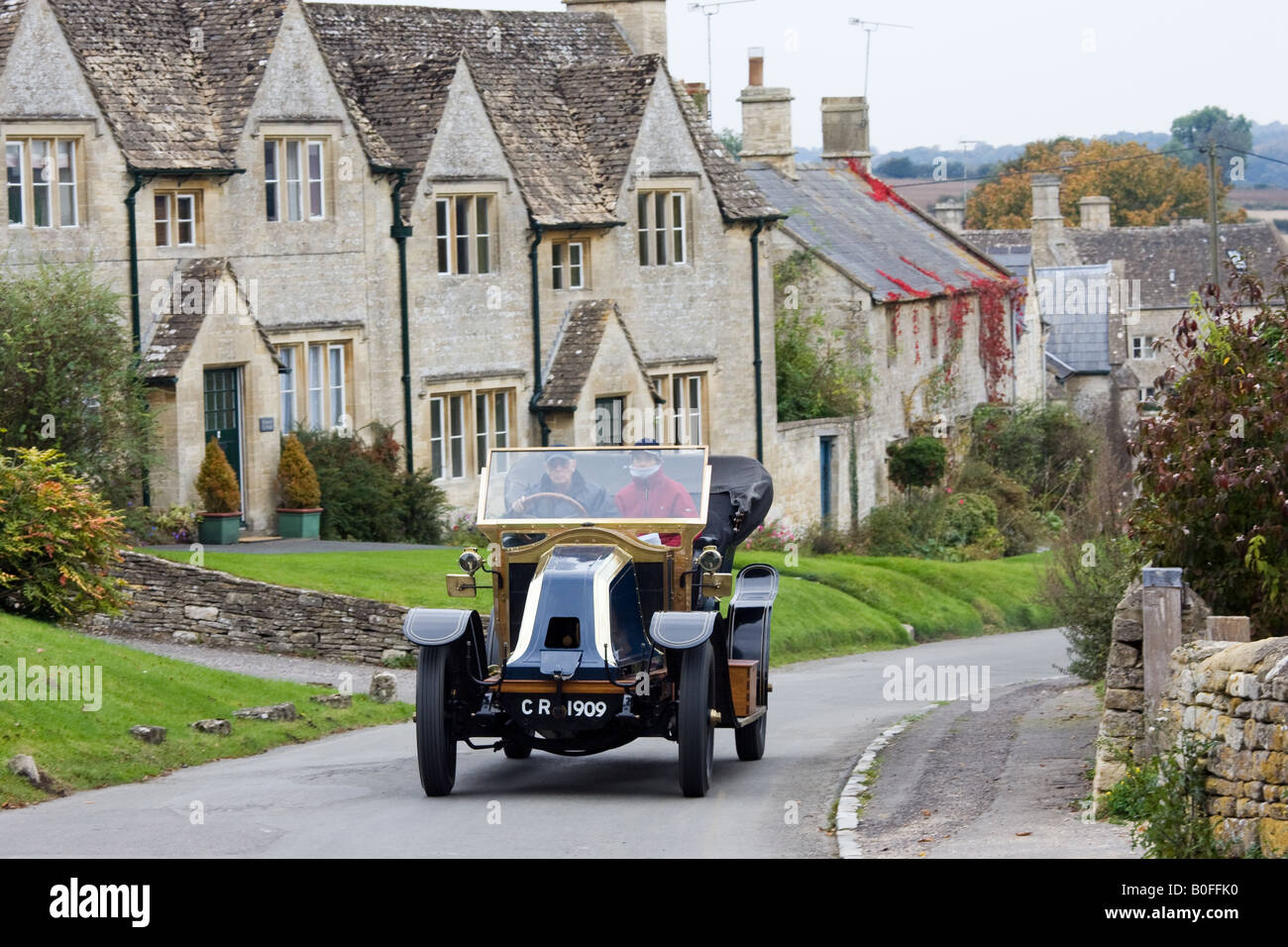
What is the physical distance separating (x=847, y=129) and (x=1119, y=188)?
183 feet

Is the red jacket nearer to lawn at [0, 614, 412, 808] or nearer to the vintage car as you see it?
the vintage car

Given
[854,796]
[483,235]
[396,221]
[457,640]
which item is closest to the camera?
[457,640]

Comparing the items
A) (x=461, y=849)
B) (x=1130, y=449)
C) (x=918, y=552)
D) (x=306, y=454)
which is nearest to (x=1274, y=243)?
(x=918, y=552)

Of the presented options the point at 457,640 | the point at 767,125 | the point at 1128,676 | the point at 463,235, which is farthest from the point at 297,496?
the point at 767,125

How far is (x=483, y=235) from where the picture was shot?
3581 centimetres

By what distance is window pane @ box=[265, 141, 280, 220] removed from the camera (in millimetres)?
32031

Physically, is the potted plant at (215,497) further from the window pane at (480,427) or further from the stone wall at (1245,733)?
the stone wall at (1245,733)

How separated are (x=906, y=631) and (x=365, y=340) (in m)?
10.3

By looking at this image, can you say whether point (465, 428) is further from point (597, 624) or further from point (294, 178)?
point (597, 624)

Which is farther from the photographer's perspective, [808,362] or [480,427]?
[808,362]

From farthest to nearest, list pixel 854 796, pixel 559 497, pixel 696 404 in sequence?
1. pixel 696 404
2. pixel 559 497
3. pixel 854 796

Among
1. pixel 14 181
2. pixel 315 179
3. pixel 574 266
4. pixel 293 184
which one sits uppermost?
pixel 315 179

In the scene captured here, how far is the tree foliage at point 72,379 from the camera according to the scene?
26.2 meters

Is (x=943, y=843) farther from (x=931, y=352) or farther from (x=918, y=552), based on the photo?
(x=931, y=352)
